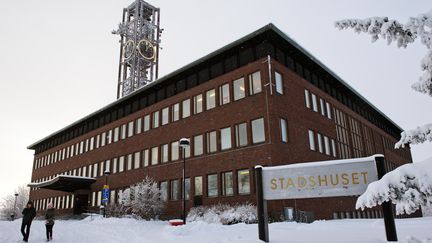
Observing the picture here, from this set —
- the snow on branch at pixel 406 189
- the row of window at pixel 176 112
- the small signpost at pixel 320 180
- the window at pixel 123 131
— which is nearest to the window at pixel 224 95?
the row of window at pixel 176 112

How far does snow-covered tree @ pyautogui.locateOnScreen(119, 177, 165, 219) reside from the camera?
3027 cm

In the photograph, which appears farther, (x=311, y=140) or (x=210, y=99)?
(x=210, y=99)

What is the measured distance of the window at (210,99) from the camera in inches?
1190

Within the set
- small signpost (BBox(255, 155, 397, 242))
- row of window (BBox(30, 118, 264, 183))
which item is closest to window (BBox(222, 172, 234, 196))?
row of window (BBox(30, 118, 264, 183))

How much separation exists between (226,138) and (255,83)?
16.2ft

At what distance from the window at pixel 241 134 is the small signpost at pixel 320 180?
16.2m

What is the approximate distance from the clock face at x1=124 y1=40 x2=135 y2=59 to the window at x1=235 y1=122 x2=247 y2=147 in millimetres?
48761

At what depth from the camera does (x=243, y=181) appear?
2595cm

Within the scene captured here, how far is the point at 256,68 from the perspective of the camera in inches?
1069

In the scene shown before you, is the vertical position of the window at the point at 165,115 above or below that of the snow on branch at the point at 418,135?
above

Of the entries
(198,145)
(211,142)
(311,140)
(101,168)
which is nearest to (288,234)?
(211,142)

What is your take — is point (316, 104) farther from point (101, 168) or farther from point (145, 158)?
point (101, 168)

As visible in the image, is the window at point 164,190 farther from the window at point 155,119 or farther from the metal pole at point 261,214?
the metal pole at point 261,214

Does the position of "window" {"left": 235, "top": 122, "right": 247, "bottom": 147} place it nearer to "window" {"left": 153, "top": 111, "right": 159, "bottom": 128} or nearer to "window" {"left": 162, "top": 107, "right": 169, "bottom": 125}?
"window" {"left": 162, "top": 107, "right": 169, "bottom": 125}
